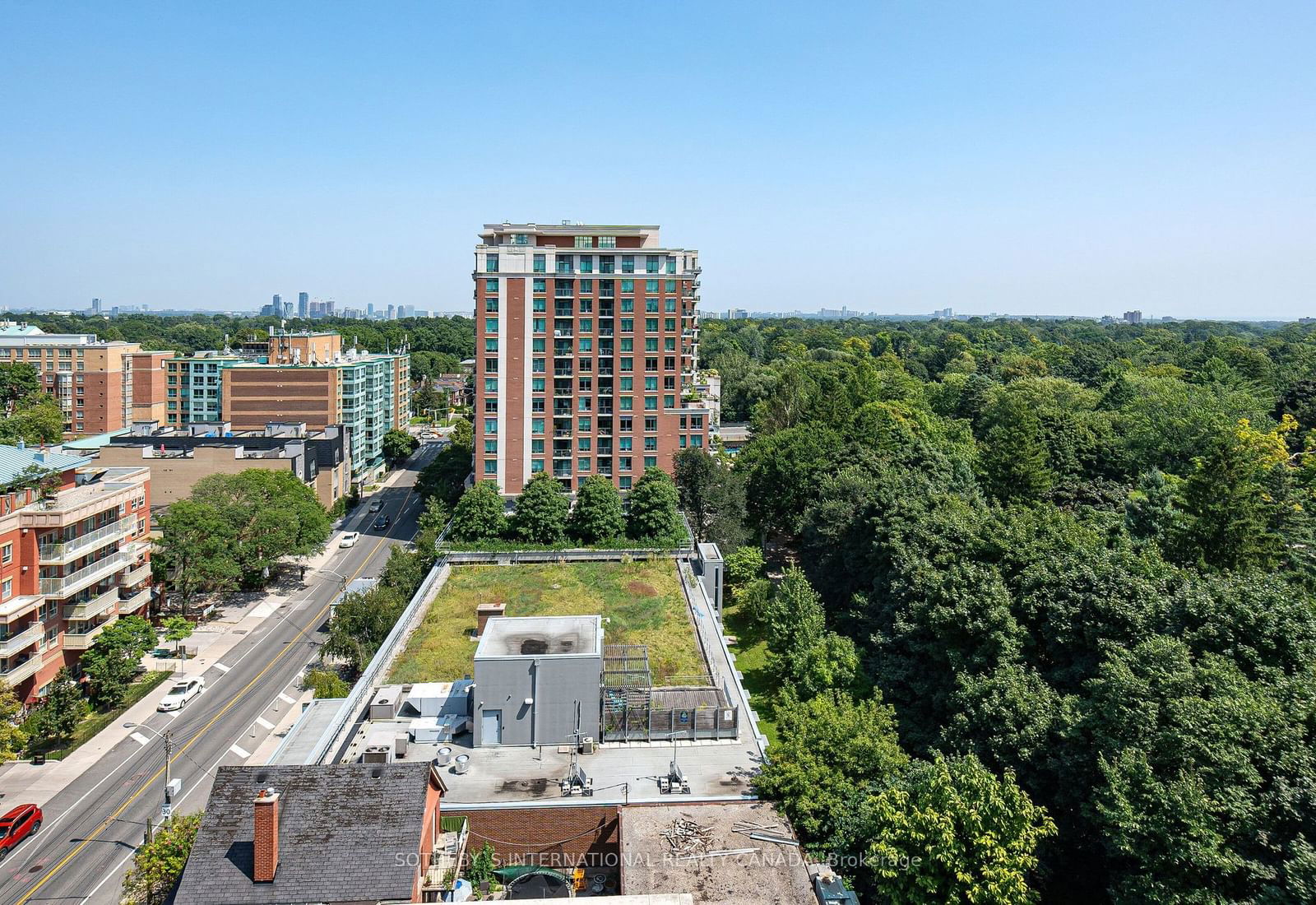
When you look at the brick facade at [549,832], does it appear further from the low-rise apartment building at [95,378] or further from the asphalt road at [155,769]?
the low-rise apartment building at [95,378]

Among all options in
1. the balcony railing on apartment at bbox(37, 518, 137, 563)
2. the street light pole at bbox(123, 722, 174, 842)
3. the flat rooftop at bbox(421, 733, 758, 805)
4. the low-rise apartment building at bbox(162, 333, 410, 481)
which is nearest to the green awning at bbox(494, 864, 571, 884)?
the flat rooftop at bbox(421, 733, 758, 805)

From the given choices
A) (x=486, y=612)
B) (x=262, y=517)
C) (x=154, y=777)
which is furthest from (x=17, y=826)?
(x=262, y=517)

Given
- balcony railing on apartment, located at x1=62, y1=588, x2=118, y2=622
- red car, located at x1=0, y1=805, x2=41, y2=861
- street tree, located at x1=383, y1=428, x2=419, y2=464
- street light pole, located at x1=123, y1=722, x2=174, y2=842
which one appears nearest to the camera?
red car, located at x1=0, y1=805, x2=41, y2=861

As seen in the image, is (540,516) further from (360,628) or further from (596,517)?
(360,628)

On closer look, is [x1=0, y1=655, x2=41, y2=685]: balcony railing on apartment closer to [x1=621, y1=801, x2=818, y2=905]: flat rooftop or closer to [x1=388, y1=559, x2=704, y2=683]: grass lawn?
[x1=388, y1=559, x2=704, y2=683]: grass lawn

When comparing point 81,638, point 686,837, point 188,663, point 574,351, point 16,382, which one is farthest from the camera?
point 16,382

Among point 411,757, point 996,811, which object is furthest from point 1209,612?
point 411,757
